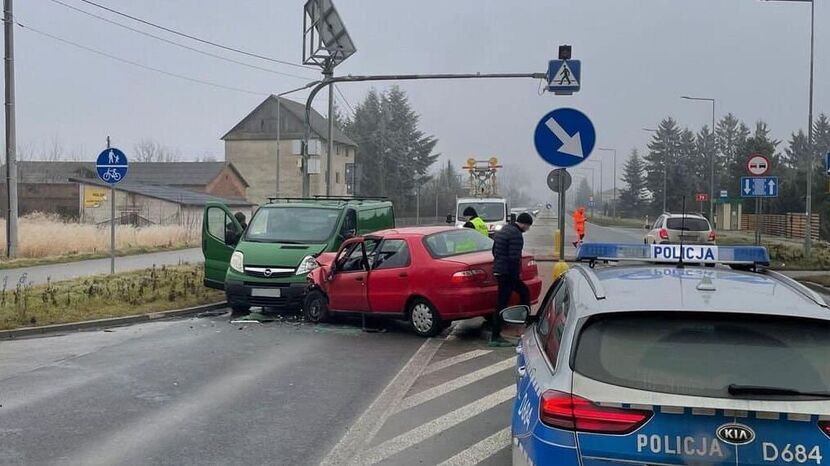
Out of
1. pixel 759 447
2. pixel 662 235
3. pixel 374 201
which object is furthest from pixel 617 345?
pixel 662 235

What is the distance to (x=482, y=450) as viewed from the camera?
19.2 feet

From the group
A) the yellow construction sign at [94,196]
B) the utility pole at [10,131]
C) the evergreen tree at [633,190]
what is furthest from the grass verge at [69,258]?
the evergreen tree at [633,190]

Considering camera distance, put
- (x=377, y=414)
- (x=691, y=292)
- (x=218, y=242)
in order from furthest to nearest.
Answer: (x=218, y=242), (x=377, y=414), (x=691, y=292)

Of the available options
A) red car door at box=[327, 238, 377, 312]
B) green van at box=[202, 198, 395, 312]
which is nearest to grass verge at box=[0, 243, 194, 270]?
green van at box=[202, 198, 395, 312]

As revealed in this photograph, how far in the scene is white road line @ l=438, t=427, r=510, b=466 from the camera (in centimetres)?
557

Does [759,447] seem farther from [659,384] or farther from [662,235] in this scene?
[662,235]

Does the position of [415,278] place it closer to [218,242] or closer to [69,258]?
[218,242]

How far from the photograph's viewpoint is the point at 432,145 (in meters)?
87.4

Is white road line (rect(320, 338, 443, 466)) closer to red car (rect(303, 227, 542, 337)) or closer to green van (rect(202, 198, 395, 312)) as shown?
red car (rect(303, 227, 542, 337))

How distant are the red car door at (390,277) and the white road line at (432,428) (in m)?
3.49

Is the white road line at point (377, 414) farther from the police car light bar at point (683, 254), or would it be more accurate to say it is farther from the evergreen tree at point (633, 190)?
the evergreen tree at point (633, 190)

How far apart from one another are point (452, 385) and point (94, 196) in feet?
185

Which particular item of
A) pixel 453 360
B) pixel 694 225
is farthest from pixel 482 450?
pixel 694 225

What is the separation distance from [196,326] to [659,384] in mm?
10480
